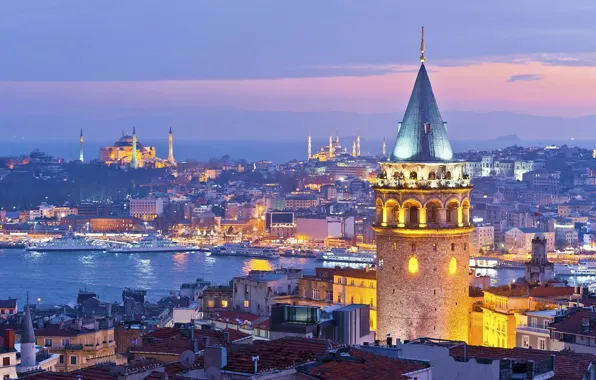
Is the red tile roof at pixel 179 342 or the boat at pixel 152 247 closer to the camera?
the red tile roof at pixel 179 342

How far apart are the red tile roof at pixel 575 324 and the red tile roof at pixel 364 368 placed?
15.3ft

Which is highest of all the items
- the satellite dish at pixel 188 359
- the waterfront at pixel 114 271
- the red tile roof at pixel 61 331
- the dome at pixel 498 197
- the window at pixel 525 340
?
the dome at pixel 498 197

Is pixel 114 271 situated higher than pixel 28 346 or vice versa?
pixel 28 346

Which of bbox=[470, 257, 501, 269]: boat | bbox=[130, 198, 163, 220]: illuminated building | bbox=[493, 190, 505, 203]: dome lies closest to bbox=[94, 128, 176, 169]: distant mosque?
bbox=[130, 198, 163, 220]: illuminated building

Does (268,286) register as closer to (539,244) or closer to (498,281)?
(539,244)

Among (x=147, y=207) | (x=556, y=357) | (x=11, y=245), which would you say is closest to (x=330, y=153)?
(x=147, y=207)

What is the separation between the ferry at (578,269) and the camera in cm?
→ 5050

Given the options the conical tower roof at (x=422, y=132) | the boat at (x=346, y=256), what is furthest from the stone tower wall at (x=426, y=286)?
the boat at (x=346, y=256)

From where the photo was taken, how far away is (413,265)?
1084 centimetres

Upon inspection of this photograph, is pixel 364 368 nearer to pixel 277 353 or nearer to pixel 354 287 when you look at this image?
pixel 277 353

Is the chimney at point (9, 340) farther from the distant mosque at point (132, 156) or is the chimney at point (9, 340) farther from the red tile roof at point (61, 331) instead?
the distant mosque at point (132, 156)

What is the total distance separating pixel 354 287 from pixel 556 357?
11504 mm

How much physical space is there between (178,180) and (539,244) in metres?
88.1

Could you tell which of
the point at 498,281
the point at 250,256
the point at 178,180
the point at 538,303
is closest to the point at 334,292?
the point at 538,303
